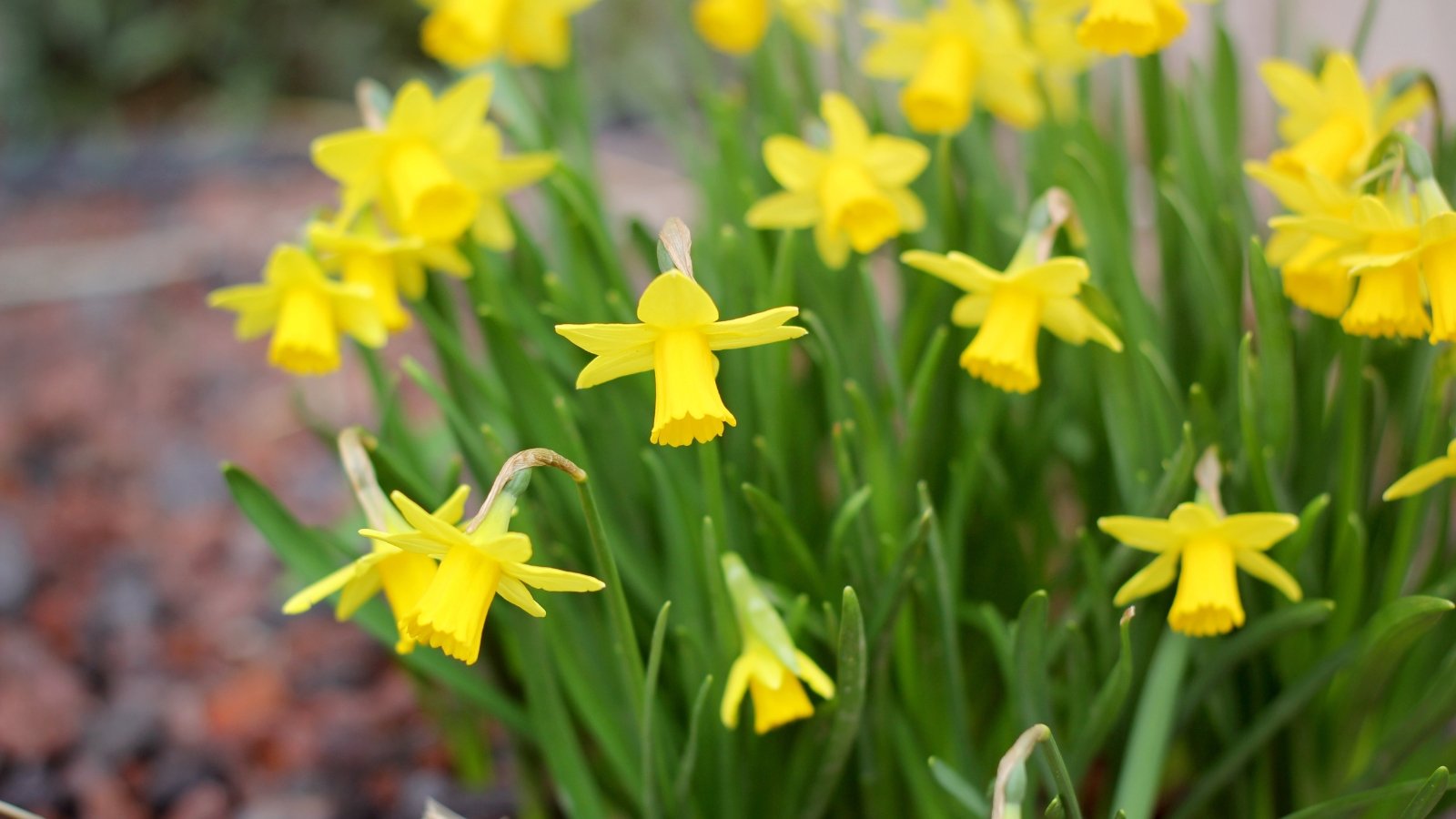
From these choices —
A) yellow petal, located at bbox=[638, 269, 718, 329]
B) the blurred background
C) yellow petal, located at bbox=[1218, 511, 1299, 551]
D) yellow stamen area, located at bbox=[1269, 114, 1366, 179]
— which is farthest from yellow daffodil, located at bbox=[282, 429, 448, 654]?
yellow stamen area, located at bbox=[1269, 114, 1366, 179]

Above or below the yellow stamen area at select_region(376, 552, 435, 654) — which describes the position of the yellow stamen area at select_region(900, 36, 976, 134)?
above

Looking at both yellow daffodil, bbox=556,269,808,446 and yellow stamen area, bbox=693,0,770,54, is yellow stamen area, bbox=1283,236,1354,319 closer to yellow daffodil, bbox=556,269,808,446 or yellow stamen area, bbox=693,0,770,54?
yellow daffodil, bbox=556,269,808,446

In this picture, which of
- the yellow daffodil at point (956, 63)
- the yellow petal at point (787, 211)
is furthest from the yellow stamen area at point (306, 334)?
the yellow daffodil at point (956, 63)

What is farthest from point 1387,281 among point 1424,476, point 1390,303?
point 1424,476

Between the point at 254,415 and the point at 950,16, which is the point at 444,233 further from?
the point at 254,415

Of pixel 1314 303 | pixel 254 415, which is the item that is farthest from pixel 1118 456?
pixel 254 415

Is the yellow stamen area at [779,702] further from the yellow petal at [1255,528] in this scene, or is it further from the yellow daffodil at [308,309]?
the yellow daffodil at [308,309]
